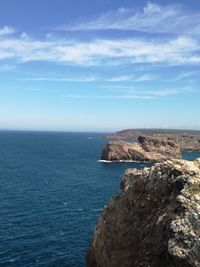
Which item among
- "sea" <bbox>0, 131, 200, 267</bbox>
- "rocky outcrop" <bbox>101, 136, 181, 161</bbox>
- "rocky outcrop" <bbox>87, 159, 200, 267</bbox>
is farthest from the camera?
"rocky outcrop" <bbox>101, 136, 181, 161</bbox>

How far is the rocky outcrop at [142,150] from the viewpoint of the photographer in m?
172

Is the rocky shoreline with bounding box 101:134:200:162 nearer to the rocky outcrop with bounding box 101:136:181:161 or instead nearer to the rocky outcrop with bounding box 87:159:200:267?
the rocky outcrop with bounding box 101:136:181:161

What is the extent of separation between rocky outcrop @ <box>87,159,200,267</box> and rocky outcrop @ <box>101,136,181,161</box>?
12886cm

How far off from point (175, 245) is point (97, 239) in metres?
14.0

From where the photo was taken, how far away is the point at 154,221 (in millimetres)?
34156

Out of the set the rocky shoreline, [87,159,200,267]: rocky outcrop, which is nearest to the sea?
[87,159,200,267]: rocky outcrop

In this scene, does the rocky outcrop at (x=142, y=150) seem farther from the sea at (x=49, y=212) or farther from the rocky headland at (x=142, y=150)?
the sea at (x=49, y=212)

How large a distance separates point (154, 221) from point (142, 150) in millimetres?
Answer: 144465

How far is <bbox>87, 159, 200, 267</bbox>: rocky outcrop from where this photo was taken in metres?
29.5

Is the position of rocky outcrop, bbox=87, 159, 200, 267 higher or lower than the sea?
higher

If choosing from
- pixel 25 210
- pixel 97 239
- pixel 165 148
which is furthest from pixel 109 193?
pixel 165 148

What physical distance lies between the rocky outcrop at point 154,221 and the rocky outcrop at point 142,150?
12886cm

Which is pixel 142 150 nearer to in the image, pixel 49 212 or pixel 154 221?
pixel 49 212

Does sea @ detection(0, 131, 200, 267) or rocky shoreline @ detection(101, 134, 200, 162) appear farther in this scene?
rocky shoreline @ detection(101, 134, 200, 162)
